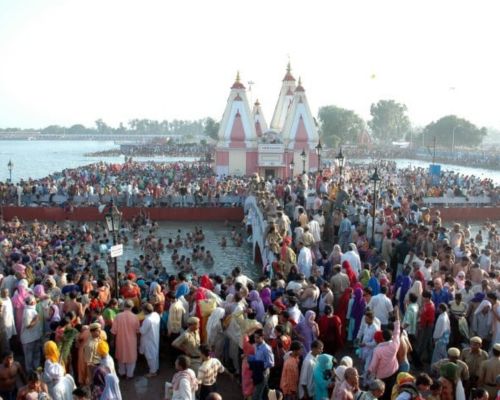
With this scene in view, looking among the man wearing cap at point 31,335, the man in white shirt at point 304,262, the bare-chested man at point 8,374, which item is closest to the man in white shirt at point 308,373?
the bare-chested man at point 8,374

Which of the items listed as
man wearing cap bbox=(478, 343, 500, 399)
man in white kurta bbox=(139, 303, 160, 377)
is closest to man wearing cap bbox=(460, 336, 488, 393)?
man wearing cap bbox=(478, 343, 500, 399)

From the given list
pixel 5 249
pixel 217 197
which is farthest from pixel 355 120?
pixel 5 249

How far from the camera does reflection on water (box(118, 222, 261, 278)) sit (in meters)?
21.6

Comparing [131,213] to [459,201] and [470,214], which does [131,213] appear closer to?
[459,201]

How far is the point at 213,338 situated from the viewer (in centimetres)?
946

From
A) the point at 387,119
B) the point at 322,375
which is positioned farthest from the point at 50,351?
the point at 387,119

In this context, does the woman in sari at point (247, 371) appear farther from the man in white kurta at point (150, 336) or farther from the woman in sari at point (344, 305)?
the woman in sari at point (344, 305)

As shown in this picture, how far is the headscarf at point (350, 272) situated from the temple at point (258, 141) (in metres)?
30.1

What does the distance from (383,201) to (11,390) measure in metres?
19.2

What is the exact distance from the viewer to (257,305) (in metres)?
9.69

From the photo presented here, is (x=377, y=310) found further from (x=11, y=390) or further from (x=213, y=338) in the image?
(x=11, y=390)

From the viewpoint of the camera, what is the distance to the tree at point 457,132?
11031cm

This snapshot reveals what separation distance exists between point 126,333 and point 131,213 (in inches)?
875

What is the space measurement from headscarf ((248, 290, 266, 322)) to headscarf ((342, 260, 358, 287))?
2497 mm
